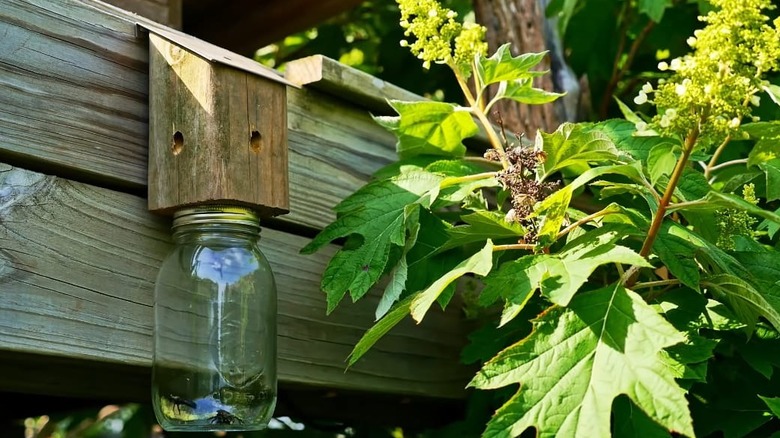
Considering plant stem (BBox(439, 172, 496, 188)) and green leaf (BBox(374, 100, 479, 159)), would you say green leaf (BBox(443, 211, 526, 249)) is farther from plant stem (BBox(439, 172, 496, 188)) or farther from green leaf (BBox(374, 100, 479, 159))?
green leaf (BBox(374, 100, 479, 159))

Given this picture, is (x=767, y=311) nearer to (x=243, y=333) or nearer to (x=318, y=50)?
(x=243, y=333)

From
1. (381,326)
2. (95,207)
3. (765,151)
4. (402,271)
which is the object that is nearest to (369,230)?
(402,271)

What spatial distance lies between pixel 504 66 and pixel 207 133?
20.3 inches

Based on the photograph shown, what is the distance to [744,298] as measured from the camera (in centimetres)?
137

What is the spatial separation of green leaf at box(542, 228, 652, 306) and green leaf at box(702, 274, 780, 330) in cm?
16

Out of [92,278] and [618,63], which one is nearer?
[92,278]

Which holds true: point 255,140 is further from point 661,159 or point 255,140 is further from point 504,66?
point 661,159

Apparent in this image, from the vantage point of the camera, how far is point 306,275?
165cm

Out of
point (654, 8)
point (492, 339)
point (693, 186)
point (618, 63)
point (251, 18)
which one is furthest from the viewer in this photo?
point (618, 63)

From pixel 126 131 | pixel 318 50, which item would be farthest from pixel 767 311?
pixel 318 50

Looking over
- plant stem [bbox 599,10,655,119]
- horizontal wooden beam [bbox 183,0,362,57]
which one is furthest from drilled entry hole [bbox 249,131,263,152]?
plant stem [bbox 599,10,655,119]

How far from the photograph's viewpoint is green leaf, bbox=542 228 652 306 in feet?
4.09

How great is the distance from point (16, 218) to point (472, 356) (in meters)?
0.85

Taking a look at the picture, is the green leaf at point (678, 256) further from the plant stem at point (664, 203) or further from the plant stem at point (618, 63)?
the plant stem at point (618, 63)
